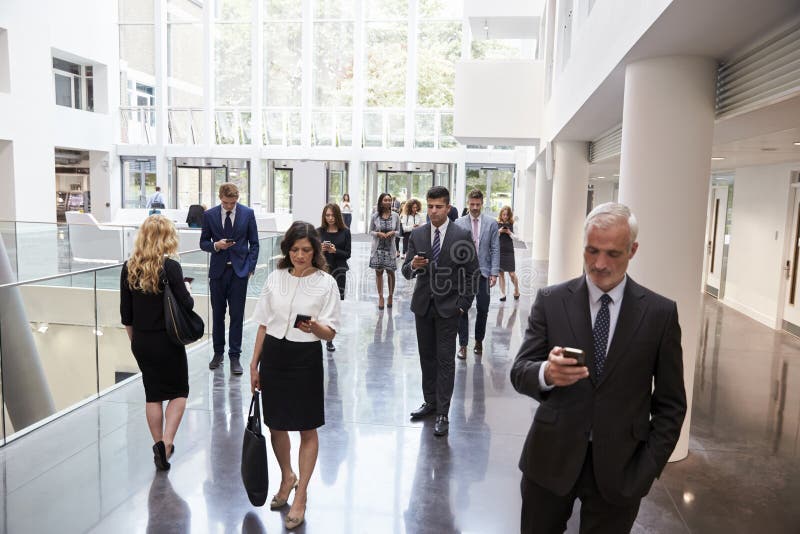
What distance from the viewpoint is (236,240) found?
646cm

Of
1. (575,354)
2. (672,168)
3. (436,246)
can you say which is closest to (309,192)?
(436,246)

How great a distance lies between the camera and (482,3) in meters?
16.0

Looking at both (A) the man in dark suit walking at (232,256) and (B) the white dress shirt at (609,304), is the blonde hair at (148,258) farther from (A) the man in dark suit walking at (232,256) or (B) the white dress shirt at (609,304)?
(B) the white dress shirt at (609,304)

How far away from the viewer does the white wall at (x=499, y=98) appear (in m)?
14.3

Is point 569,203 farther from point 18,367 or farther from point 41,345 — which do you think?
point 18,367

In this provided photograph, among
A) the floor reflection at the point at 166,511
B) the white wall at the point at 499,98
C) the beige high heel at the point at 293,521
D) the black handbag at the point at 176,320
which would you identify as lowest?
the floor reflection at the point at 166,511

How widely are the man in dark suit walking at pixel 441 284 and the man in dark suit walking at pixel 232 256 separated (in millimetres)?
2056

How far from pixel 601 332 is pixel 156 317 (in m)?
3.02

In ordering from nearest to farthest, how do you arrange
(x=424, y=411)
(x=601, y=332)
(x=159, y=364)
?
1. (x=601, y=332)
2. (x=159, y=364)
3. (x=424, y=411)

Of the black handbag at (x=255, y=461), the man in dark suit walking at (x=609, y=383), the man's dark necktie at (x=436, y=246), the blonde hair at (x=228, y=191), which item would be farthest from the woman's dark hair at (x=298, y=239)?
the blonde hair at (x=228, y=191)

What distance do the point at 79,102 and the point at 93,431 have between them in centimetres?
2770

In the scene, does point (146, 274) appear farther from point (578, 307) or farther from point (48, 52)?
point (48, 52)

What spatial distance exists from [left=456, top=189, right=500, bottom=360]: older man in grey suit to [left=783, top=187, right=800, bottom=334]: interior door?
230 inches

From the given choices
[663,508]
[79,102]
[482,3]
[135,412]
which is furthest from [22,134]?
[663,508]
